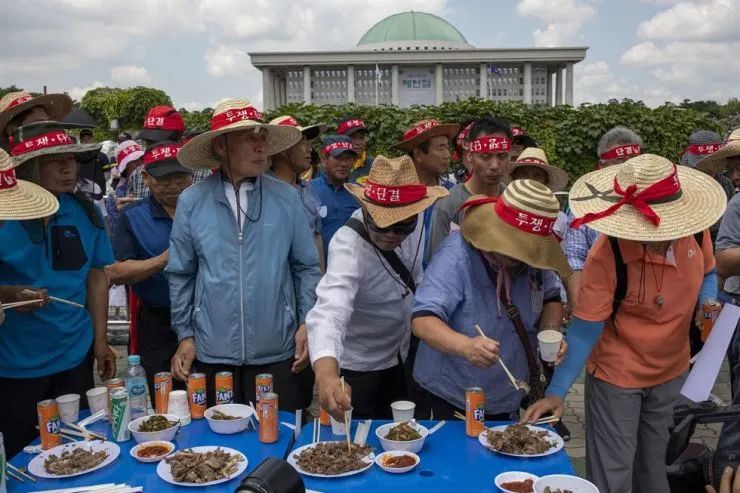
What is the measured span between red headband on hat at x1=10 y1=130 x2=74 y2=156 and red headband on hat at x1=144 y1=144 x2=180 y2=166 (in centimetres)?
68

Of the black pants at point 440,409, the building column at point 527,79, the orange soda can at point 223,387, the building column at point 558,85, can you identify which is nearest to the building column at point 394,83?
the building column at point 527,79

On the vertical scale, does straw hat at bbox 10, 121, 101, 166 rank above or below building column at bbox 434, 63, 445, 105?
below

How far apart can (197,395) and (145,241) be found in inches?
57.3

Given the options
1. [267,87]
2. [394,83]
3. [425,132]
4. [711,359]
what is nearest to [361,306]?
[711,359]

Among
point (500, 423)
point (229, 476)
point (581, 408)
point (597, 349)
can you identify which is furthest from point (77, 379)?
point (581, 408)

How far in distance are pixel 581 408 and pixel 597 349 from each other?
274 centimetres

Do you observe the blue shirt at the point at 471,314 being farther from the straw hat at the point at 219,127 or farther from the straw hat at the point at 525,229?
the straw hat at the point at 219,127

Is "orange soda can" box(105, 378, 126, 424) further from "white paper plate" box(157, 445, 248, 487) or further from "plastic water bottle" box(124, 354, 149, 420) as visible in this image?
"white paper plate" box(157, 445, 248, 487)

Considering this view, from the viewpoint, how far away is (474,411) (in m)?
2.46

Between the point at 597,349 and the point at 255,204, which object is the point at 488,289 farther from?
the point at 255,204

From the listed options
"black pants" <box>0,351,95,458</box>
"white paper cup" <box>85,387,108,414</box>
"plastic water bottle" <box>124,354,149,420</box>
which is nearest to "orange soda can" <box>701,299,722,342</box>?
"plastic water bottle" <box>124,354,149,420</box>

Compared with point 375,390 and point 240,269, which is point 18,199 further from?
point 375,390

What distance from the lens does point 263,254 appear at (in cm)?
313

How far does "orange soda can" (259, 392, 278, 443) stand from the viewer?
2490 millimetres
